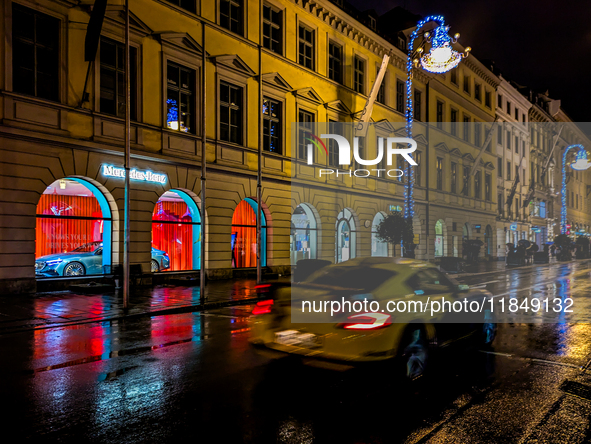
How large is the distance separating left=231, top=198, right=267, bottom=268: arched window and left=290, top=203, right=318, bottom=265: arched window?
2.34 meters

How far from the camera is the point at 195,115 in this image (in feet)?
68.4

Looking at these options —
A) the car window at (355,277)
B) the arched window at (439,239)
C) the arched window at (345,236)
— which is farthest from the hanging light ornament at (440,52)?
the car window at (355,277)

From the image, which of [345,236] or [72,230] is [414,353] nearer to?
[72,230]

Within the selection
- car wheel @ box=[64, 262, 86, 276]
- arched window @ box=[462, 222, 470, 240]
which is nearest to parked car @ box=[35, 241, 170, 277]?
car wheel @ box=[64, 262, 86, 276]

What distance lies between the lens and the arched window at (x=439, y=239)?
133ft

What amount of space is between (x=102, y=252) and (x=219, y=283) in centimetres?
491

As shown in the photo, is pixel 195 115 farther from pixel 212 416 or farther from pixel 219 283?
pixel 212 416

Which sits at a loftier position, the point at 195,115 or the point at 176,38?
the point at 176,38

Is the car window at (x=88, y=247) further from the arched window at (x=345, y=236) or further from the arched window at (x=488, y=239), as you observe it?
the arched window at (x=488, y=239)

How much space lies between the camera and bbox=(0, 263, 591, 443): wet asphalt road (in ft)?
14.2

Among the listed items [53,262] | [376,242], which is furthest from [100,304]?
[376,242]

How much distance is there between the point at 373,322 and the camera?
5645 millimetres

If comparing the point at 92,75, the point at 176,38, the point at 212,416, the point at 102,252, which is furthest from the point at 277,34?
the point at 212,416

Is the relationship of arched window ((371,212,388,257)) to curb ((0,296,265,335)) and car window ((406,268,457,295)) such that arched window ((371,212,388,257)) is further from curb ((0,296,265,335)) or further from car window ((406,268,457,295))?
car window ((406,268,457,295))
